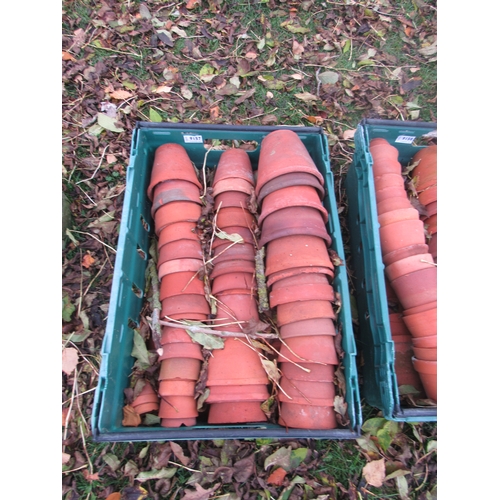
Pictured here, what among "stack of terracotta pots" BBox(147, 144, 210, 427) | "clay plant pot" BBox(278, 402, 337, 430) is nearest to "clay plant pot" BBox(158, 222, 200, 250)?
"stack of terracotta pots" BBox(147, 144, 210, 427)

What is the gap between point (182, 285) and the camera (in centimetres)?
186

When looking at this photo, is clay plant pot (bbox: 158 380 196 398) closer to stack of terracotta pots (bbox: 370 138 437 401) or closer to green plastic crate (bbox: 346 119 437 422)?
green plastic crate (bbox: 346 119 437 422)

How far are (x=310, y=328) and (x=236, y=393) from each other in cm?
46

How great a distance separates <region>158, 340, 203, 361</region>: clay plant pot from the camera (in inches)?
68.8

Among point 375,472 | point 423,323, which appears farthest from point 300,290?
point 375,472

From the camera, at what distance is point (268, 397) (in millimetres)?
1731

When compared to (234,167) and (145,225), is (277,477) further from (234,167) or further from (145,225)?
(234,167)

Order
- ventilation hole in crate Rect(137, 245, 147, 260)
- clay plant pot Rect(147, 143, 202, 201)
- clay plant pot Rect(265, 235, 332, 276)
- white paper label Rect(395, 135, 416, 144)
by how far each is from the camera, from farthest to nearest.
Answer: white paper label Rect(395, 135, 416, 144), ventilation hole in crate Rect(137, 245, 147, 260), clay plant pot Rect(147, 143, 202, 201), clay plant pot Rect(265, 235, 332, 276)

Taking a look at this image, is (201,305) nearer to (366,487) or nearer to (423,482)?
(366,487)

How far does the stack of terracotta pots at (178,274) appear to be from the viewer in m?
1.74

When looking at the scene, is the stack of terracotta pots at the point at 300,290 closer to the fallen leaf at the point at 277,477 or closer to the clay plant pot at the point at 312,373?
the clay plant pot at the point at 312,373

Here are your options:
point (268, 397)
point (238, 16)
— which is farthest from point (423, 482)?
point (238, 16)

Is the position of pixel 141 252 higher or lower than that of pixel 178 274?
higher

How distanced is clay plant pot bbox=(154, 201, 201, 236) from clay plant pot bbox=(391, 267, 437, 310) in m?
1.15
